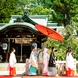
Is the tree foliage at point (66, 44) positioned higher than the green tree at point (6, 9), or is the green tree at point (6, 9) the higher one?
A: the green tree at point (6, 9)

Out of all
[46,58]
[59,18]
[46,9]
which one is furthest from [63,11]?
[46,58]

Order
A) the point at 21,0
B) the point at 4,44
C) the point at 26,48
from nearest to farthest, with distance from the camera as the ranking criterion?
the point at 4,44 < the point at 26,48 < the point at 21,0

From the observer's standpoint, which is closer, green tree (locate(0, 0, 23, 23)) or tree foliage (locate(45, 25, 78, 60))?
tree foliage (locate(45, 25, 78, 60))

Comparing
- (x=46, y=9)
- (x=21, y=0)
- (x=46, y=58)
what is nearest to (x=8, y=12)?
(x=46, y=9)

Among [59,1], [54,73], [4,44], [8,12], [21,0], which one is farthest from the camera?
[21,0]

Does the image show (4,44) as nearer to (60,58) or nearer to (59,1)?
(60,58)

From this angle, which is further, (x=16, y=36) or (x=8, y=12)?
(x=8, y=12)

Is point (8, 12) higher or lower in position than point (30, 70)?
higher

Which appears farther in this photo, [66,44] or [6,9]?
[6,9]

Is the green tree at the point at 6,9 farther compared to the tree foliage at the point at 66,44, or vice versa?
the green tree at the point at 6,9

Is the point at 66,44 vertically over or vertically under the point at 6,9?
under

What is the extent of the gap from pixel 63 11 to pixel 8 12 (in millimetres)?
6426

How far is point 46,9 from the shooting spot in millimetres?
35938

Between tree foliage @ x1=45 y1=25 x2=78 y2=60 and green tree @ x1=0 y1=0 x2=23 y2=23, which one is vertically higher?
green tree @ x1=0 y1=0 x2=23 y2=23
